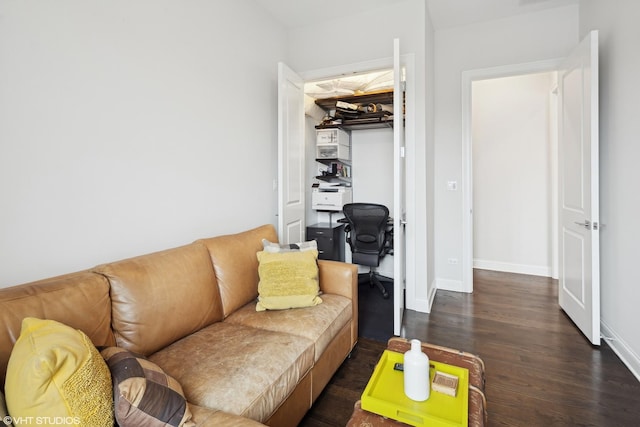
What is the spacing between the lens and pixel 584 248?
93.0 inches

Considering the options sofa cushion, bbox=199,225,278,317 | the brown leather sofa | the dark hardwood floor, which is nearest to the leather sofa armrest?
the brown leather sofa

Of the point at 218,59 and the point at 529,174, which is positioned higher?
the point at 218,59

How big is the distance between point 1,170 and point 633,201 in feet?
11.1

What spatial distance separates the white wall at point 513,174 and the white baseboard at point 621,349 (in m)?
1.77

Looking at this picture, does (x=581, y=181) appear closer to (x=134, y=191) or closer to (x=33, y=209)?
(x=134, y=191)

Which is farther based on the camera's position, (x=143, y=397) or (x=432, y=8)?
(x=432, y=8)

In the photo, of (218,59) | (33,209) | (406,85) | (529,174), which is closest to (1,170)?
(33,209)

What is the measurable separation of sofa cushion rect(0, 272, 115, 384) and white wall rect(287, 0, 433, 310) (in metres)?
2.42

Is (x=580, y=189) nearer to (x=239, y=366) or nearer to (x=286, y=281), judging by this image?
(x=286, y=281)

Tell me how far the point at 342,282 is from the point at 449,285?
6.24 ft

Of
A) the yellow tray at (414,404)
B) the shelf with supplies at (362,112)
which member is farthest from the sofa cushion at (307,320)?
the shelf with supplies at (362,112)

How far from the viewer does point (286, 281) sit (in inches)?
75.4

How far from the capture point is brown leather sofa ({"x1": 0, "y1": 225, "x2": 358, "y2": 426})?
1.11 m

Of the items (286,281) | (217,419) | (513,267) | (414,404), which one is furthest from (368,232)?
(217,419)
